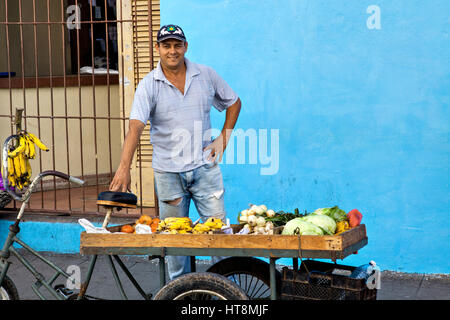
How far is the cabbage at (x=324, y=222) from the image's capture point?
3.90 m

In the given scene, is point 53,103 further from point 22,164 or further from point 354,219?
point 354,219

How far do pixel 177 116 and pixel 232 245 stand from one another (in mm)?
1259

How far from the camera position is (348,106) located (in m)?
6.01

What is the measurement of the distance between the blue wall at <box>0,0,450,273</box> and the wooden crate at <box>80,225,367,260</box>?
194 cm

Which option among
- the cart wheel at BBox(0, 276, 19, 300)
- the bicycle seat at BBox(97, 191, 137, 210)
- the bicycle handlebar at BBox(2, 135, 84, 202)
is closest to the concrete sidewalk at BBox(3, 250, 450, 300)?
the cart wheel at BBox(0, 276, 19, 300)

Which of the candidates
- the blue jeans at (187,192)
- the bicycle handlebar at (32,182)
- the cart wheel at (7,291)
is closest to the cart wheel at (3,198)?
the bicycle handlebar at (32,182)

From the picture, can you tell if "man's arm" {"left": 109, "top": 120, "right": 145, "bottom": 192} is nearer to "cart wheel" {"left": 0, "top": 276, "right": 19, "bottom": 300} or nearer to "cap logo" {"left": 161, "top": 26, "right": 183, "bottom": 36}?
"cap logo" {"left": 161, "top": 26, "right": 183, "bottom": 36}

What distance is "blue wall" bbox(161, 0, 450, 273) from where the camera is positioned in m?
5.80

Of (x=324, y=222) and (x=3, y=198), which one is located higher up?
(x=324, y=222)

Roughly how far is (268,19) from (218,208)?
2079mm

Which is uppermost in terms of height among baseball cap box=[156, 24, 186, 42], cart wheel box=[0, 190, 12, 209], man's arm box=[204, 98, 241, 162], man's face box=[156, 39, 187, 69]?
baseball cap box=[156, 24, 186, 42]

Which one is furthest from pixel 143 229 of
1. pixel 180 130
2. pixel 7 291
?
pixel 7 291

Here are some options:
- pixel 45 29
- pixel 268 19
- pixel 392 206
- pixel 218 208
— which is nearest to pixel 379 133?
pixel 392 206
